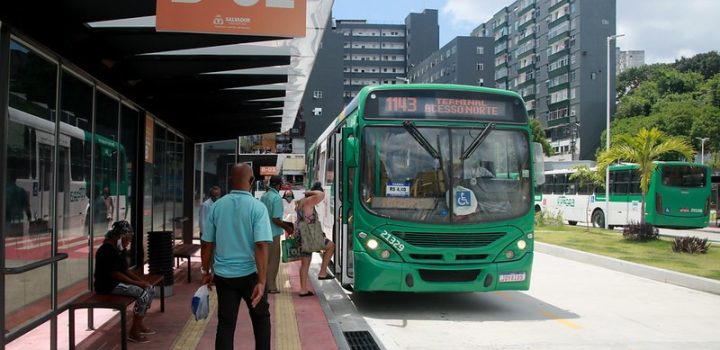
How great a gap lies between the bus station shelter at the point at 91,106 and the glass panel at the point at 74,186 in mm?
20

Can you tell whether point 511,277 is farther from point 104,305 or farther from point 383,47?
point 383,47

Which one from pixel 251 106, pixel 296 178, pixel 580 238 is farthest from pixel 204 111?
pixel 296 178

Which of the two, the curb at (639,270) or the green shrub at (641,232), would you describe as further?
the green shrub at (641,232)

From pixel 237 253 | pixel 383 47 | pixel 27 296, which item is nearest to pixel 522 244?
pixel 237 253

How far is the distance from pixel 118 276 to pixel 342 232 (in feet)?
10.9

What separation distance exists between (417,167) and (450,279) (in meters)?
1.51

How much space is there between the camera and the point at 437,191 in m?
8.22

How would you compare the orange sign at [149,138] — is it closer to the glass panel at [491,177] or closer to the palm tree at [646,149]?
the glass panel at [491,177]

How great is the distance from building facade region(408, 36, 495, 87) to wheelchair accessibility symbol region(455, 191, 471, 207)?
87083 millimetres

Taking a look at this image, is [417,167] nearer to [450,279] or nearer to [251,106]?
[450,279]

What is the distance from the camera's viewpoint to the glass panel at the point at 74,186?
666 cm

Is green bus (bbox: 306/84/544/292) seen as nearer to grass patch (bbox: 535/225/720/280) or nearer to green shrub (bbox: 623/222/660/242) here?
grass patch (bbox: 535/225/720/280)

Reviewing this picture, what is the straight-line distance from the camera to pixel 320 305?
8.55 meters

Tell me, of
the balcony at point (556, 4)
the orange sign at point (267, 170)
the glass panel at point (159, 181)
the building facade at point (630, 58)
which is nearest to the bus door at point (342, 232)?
the glass panel at point (159, 181)
